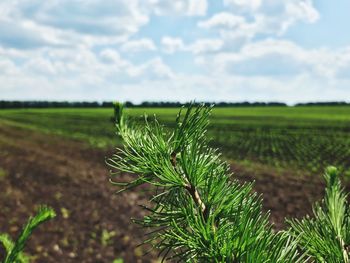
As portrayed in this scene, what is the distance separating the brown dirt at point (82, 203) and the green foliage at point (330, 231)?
24.7 ft

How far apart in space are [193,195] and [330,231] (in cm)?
39

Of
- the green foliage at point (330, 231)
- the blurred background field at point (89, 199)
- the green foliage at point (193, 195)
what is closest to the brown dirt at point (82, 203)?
the blurred background field at point (89, 199)

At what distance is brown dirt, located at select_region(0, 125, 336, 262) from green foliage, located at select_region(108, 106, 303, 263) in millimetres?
7669

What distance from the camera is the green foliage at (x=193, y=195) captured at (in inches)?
32.9

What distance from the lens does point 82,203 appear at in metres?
11.4

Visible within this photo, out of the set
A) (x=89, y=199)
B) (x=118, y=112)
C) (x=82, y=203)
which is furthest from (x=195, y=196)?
(x=89, y=199)

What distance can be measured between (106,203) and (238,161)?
39.6 feet

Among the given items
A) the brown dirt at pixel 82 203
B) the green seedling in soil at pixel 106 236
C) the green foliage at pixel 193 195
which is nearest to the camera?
the green foliage at pixel 193 195

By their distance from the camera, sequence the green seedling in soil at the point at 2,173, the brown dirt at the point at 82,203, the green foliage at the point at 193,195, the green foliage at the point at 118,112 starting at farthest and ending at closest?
the green seedling in soil at the point at 2,173 → the brown dirt at the point at 82,203 → the green foliage at the point at 118,112 → the green foliage at the point at 193,195

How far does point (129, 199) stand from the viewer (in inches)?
472

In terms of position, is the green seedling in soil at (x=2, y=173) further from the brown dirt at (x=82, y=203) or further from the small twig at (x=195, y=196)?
the small twig at (x=195, y=196)

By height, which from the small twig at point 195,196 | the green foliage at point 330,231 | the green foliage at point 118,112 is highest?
the green foliage at point 118,112

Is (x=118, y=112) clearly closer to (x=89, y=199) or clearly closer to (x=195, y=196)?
(x=195, y=196)

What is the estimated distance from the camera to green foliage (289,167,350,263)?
→ 3.27 feet
